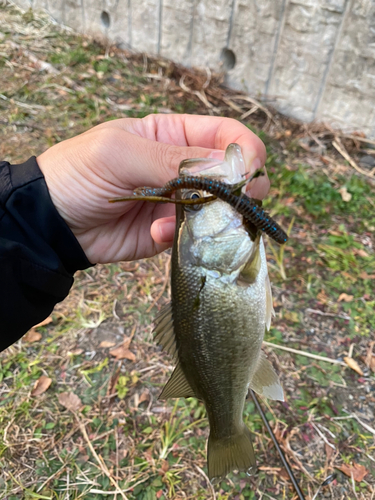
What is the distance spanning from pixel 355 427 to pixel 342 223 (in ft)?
7.73

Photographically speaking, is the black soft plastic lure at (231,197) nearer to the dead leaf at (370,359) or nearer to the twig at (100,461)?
the twig at (100,461)

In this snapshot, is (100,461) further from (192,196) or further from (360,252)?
(360,252)

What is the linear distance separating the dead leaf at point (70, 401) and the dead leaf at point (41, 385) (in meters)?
0.14

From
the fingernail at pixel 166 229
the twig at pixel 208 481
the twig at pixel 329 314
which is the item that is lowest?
the twig at pixel 208 481

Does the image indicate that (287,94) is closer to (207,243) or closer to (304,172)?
(304,172)

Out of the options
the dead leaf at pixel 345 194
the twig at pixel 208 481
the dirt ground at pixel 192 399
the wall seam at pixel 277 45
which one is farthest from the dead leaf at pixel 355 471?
the wall seam at pixel 277 45

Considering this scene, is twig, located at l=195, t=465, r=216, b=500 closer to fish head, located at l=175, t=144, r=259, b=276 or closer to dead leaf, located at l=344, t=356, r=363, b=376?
dead leaf, located at l=344, t=356, r=363, b=376

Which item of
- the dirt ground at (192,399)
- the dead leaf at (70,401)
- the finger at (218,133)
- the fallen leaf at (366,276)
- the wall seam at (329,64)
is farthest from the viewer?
the wall seam at (329,64)

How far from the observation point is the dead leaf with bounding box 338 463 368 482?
2627 millimetres

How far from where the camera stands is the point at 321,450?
9.05 feet

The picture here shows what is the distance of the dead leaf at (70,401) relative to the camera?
2.90 m

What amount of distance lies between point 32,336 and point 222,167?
2507mm

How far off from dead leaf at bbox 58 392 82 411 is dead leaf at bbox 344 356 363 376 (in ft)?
7.44

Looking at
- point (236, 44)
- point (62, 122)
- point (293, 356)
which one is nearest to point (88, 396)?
point (293, 356)
